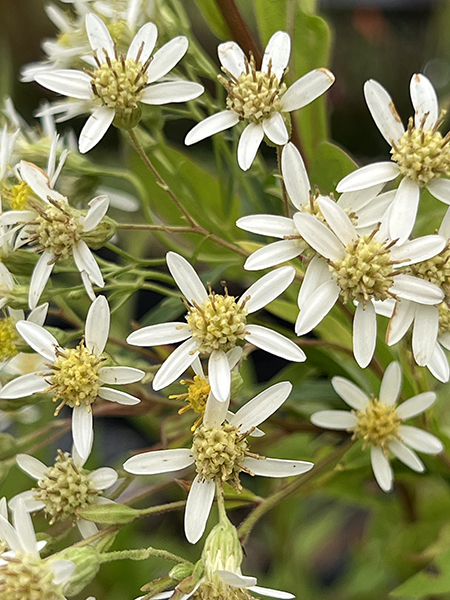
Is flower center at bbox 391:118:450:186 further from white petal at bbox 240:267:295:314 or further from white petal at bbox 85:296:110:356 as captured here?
white petal at bbox 85:296:110:356

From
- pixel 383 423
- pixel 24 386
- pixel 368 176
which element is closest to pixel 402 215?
pixel 368 176

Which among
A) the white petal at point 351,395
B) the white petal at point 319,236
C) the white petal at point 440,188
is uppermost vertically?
the white petal at point 440,188

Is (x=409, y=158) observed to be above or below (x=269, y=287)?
above

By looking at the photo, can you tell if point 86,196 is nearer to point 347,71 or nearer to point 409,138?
point 409,138

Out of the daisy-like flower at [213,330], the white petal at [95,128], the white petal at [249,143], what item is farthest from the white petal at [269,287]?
the white petal at [95,128]

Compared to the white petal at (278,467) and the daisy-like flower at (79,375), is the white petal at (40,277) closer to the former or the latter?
the daisy-like flower at (79,375)

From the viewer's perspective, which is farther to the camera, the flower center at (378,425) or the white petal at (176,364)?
the flower center at (378,425)

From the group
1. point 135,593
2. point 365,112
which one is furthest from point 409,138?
point 365,112

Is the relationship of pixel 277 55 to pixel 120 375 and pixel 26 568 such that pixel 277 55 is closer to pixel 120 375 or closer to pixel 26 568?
pixel 120 375
